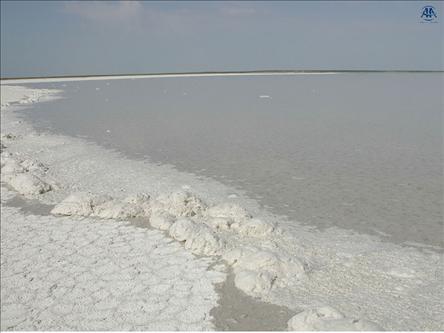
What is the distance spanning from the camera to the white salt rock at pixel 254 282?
14.5ft

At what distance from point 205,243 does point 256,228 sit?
76cm

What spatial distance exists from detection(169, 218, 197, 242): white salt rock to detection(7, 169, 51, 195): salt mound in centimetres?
310

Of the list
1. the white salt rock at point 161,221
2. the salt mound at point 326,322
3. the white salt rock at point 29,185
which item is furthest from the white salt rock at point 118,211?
the salt mound at point 326,322

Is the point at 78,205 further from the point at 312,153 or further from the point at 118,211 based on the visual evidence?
the point at 312,153

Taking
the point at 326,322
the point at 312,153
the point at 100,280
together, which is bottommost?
the point at 312,153

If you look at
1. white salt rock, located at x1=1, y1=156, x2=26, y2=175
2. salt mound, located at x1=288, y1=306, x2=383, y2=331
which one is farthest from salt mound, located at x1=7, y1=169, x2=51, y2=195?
salt mound, located at x1=288, y1=306, x2=383, y2=331

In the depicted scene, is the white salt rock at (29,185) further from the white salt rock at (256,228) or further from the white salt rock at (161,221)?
the white salt rock at (256,228)

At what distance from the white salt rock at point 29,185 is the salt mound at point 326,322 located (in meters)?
5.36

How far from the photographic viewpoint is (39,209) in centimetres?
696

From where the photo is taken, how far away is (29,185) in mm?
7703

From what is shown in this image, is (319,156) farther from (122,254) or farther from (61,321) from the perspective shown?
(61,321)

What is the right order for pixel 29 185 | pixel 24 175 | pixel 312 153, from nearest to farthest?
pixel 29 185 → pixel 24 175 → pixel 312 153

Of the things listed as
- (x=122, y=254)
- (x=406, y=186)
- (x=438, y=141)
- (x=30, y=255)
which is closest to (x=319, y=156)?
(x=406, y=186)

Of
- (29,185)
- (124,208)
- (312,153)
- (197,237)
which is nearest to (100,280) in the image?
(197,237)
